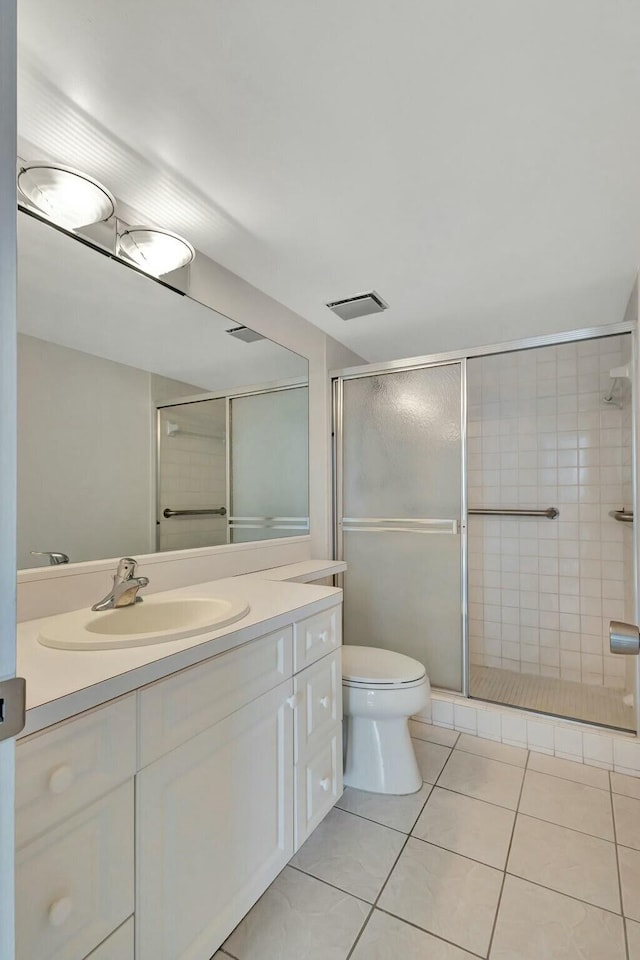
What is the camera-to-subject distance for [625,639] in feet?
2.55

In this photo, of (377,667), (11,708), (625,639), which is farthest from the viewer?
(377,667)

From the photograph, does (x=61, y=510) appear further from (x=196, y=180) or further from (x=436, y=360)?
(x=436, y=360)

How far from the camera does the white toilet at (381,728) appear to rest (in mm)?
1875

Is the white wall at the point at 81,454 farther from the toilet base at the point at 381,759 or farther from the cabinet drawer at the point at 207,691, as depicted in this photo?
the toilet base at the point at 381,759

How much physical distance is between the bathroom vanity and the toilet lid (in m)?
0.44

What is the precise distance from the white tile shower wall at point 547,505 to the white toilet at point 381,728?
1.46 metres

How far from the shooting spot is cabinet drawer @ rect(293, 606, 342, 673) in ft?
4.87

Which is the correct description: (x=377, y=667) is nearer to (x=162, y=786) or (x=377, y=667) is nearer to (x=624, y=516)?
(x=162, y=786)

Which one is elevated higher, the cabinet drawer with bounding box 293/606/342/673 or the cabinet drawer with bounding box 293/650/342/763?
the cabinet drawer with bounding box 293/606/342/673

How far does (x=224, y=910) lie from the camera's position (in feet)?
3.79

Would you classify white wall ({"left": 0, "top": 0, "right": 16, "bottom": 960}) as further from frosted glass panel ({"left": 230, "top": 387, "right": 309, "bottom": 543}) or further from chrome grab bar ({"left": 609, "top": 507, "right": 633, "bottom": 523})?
chrome grab bar ({"left": 609, "top": 507, "right": 633, "bottom": 523})

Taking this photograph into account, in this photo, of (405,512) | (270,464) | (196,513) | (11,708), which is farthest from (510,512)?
(11,708)

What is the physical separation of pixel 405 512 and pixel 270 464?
2.62 ft

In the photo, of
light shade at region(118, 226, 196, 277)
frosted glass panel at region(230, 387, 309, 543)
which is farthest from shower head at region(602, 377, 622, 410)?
light shade at region(118, 226, 196, 277)
